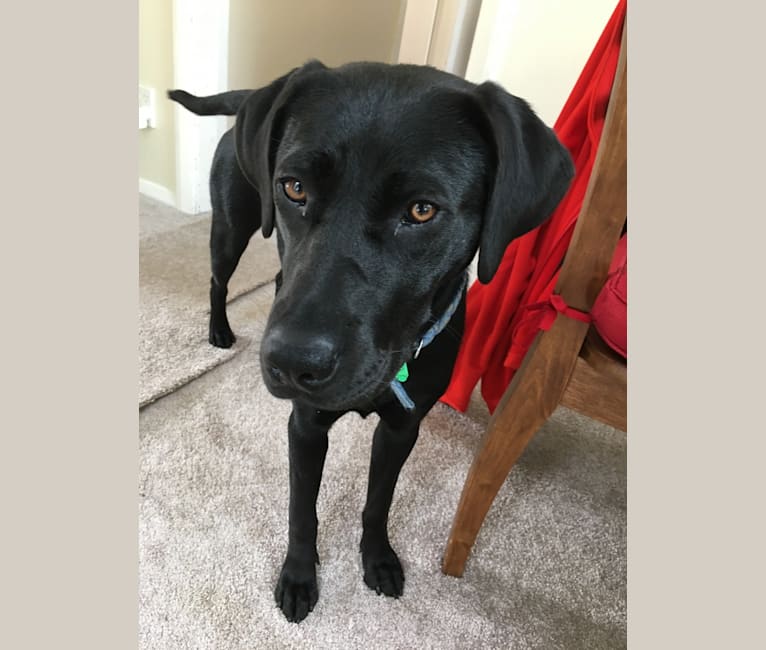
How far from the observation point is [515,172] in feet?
2.64

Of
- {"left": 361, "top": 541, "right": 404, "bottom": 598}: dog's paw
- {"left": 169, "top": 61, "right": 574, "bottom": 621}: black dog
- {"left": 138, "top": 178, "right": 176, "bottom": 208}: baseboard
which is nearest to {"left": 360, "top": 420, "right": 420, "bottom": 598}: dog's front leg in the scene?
{"left": 361, "top": 541, "right": 404, "bottom": 598}: dog's paw

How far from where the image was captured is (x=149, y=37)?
2.38 meters

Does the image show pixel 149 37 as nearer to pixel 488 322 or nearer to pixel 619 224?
pixel 488 322

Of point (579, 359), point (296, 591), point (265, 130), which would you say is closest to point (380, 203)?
point (265, 130)

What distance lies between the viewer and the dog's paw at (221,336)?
6.04 ft

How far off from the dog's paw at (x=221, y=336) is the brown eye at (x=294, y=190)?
1087 mm

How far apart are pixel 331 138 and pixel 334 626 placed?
97 centimetres

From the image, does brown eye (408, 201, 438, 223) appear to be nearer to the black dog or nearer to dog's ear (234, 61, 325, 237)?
the black dog

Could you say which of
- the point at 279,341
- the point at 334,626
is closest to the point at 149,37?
the point at 279,341

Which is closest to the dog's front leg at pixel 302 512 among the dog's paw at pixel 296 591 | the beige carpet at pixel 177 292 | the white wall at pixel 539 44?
the dog's paw at pixel 296 591

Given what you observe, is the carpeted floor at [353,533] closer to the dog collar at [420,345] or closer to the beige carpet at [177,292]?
the beige carpet at [177,292]

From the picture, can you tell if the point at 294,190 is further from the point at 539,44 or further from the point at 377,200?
the point at 539,44

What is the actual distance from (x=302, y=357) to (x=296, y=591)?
0.69 meters

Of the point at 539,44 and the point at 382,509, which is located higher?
the point at 539,44
